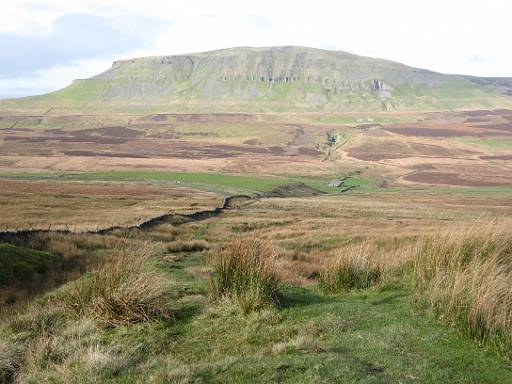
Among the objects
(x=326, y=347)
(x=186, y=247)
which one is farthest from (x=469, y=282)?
(x=186, y=247)

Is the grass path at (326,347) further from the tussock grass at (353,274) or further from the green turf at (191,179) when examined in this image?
the green turf at (191,179)

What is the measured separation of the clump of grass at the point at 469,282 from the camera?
8.61 m

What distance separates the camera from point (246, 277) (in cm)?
1119

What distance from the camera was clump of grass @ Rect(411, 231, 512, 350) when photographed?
861 cm

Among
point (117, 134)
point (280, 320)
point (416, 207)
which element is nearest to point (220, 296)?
point (280, 320)

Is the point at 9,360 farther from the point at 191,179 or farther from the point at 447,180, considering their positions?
the point at 447,180

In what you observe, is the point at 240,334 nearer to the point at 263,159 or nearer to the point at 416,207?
the point at 416,207

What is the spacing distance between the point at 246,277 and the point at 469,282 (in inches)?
179

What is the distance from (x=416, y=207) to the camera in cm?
6188

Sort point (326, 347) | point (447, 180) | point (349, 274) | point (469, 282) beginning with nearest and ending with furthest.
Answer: point (326, 347) < point (469, 282) < point (349, 274) < point (447, 180)

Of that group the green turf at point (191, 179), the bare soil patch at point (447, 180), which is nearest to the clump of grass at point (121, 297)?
the green turf at point (191, 179)

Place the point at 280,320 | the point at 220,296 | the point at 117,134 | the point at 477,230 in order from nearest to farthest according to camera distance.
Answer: the point at 280,320 < the point at 220,296 < the point at 477,230 < the point at 117,134

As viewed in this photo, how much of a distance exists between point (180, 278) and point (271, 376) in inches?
319

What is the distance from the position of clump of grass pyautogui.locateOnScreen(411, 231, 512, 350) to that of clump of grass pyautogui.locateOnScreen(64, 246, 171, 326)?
219 inches
